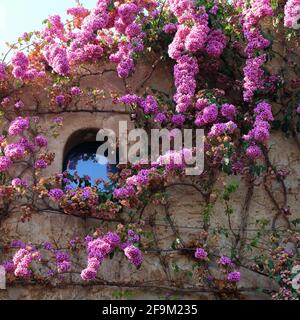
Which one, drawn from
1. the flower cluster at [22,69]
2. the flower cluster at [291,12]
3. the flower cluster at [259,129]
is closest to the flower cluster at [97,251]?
the flower cluster at [259,129]

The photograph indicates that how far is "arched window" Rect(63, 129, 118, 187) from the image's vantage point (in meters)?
6.86

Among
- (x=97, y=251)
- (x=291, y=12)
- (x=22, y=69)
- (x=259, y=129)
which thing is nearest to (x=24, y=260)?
(x=97, y=251)

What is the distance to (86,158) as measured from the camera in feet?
22.9

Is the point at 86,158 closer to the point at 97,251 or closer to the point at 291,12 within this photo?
the point at 97,251

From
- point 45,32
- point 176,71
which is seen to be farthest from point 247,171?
point 45,32

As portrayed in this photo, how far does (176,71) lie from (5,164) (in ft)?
6.10

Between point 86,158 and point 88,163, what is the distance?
7cm

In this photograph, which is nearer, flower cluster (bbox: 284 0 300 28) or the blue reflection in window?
flower cluster (bbox: 284 0 300 28)

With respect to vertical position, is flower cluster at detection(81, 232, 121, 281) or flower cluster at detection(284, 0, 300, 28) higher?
flower cluster at detection(284, 0, 300, 28)

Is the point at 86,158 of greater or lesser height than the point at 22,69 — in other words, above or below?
below

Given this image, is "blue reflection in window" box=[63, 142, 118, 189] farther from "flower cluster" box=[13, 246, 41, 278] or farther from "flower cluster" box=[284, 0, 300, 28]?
"flower cluster" box=[284, 0, 300, 28]

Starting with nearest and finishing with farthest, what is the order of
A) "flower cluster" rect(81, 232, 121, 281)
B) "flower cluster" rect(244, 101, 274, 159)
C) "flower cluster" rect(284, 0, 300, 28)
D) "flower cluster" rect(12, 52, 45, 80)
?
1. "flower cluster" rect(81, 232, 121, 281)
2. "flower cluster" rect(244, 101, 274, 159)
3. "flower cluster" rect(284, 0, 300, 28)
4. "flower cluster" rect(12, 52, 45, 80)

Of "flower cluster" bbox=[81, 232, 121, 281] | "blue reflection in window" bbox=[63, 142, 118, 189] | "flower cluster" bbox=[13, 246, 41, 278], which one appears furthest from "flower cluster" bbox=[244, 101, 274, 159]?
"flower cluster" bbox=[13, 246, 41, 278]

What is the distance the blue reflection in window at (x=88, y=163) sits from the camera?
6.85m
